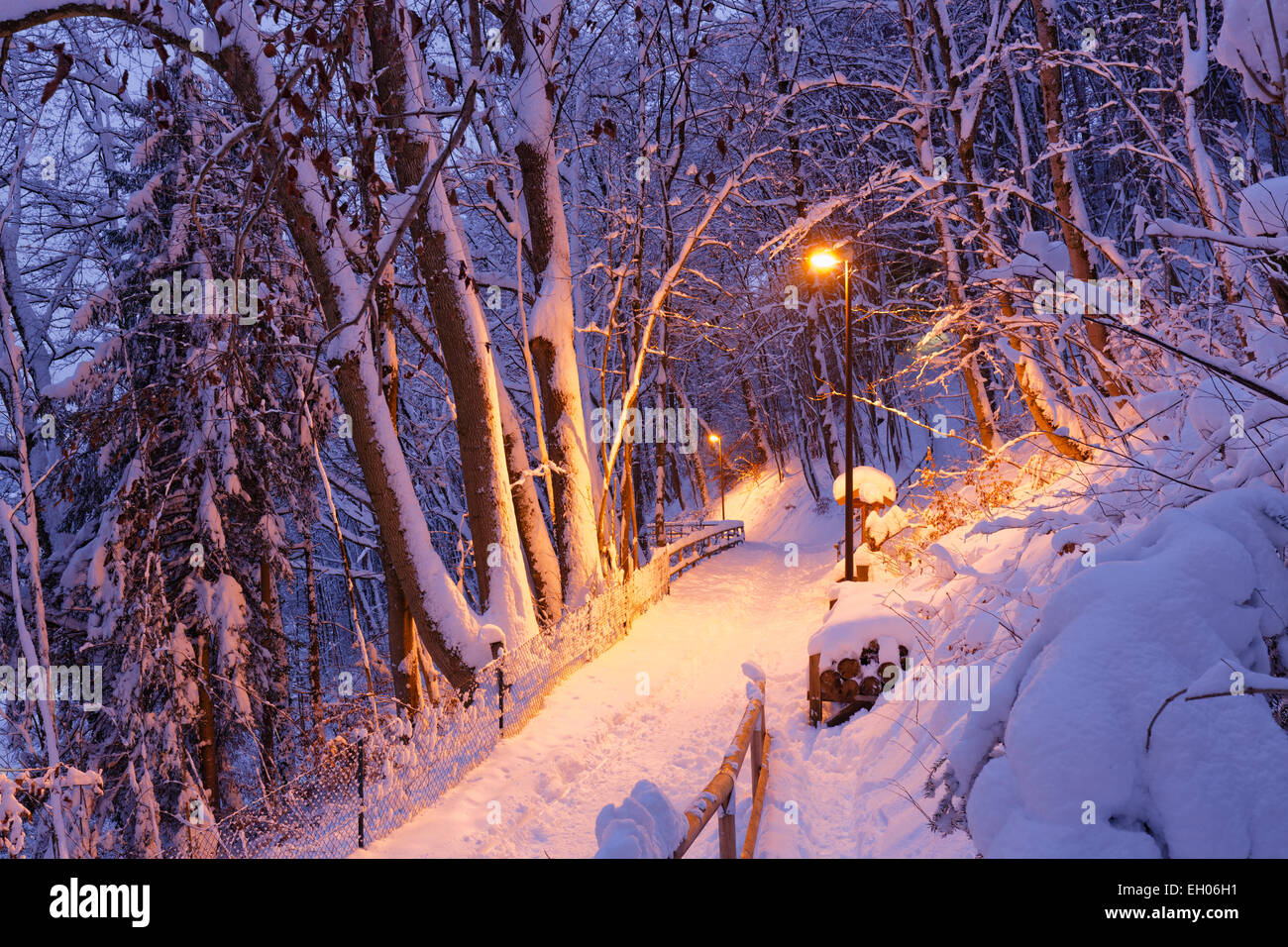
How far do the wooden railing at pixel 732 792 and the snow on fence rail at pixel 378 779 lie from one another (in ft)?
9.13

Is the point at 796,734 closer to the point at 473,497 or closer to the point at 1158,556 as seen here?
the point at 473,497

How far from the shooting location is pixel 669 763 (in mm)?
7320

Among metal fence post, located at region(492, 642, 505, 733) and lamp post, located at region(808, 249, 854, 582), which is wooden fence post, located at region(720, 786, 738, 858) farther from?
lamp post, located at region(808, 249, 854, 582)

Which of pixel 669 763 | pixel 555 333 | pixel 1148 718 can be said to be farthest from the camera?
pixel 555 333

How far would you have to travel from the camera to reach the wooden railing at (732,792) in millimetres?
3596

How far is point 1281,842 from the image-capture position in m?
1.94

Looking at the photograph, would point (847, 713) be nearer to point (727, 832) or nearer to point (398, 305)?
point (727, 832)

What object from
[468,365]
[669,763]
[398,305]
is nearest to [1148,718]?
[669,763]

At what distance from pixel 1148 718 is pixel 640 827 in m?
1.80

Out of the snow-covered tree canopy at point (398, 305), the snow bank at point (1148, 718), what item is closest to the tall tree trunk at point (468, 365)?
the snow-covered tree canopy at point (398, 305)

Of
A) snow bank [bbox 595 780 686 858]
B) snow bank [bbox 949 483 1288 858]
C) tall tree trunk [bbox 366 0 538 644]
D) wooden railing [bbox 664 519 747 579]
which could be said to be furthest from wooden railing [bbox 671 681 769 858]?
wooden railing [bbox 664 519 747 579]

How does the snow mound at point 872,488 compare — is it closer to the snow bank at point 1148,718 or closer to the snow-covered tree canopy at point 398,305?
the snow-covered tree canopy at point 398,305
